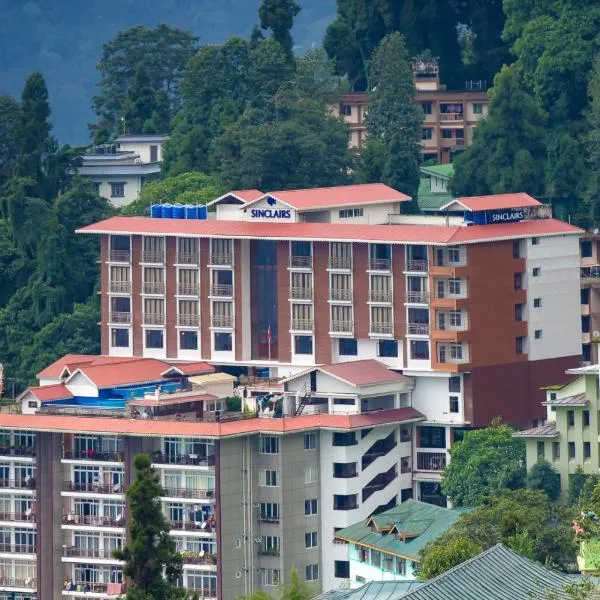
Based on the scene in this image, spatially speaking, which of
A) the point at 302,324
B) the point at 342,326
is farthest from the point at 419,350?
the point at 302,324

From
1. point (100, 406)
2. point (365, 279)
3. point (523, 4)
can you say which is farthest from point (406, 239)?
point (523, 4)

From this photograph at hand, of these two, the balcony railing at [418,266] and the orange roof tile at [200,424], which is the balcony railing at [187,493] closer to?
the orange roof tile at [200,424]

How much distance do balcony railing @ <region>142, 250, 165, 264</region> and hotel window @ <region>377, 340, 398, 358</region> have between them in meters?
14.4

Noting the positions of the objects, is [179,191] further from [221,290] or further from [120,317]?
[221,290]

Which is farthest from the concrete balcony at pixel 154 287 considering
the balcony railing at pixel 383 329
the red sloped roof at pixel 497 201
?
the red sloped roof at pixel 497 201

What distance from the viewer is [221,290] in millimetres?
174375

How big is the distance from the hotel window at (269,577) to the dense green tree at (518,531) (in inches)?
542

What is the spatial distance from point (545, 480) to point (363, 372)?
12.0 meters

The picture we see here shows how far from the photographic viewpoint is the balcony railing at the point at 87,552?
6412 inches

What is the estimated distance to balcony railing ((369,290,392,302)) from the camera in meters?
168

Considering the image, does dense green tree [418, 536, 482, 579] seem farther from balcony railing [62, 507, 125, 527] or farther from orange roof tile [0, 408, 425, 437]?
balcony railing [62, 507, 125, 527]

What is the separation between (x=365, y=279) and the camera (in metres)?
169

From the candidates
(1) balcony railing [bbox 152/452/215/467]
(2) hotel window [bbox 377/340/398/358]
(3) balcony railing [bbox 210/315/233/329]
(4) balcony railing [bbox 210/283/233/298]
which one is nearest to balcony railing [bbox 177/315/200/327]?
(3) balcony railing [bbox 210/315/233/329]

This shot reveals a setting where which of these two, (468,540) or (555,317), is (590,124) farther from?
(468,540)
